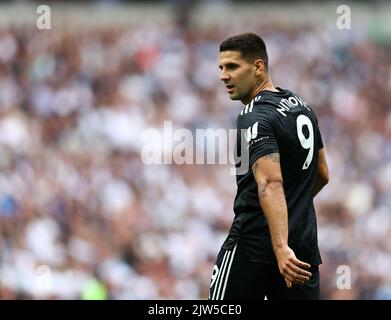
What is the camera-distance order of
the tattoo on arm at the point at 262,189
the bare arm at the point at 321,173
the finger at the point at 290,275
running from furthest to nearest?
the bare arm at the point at 321,173
the tattoo on arm at the point at 262,189
the finger at the point at 290,275

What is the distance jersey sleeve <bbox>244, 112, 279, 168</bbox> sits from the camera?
220 inches

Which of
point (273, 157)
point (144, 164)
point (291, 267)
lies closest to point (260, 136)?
point (273, 157)

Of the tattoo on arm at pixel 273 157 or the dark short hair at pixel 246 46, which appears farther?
the dark short hair at pixel 246 46

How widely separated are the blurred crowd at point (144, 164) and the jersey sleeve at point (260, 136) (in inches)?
230

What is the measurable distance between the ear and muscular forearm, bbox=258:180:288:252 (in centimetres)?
71

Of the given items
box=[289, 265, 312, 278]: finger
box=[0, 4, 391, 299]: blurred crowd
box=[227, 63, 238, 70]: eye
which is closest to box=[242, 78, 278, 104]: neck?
box=[227, 63, 238, 70]: eye

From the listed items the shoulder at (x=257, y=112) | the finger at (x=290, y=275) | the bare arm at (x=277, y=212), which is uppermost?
the shoulder at (x=257, y=112)

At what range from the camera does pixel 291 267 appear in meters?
5.32

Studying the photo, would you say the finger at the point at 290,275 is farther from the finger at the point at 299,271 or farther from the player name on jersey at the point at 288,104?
the player name on jersey at the point at 288,104

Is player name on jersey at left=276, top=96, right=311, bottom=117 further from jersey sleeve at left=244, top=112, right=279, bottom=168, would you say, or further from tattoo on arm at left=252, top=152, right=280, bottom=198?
tattoo on arm at left=252, top=152, right=280, bottom=198

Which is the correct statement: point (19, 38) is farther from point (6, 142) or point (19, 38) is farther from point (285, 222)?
point (285, 222)

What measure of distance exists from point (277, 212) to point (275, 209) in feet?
0.06

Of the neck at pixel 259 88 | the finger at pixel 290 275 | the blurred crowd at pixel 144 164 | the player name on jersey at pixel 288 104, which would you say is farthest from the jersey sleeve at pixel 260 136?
the blurred crowd at pixel 144 164

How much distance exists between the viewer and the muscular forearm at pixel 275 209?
5406mm
